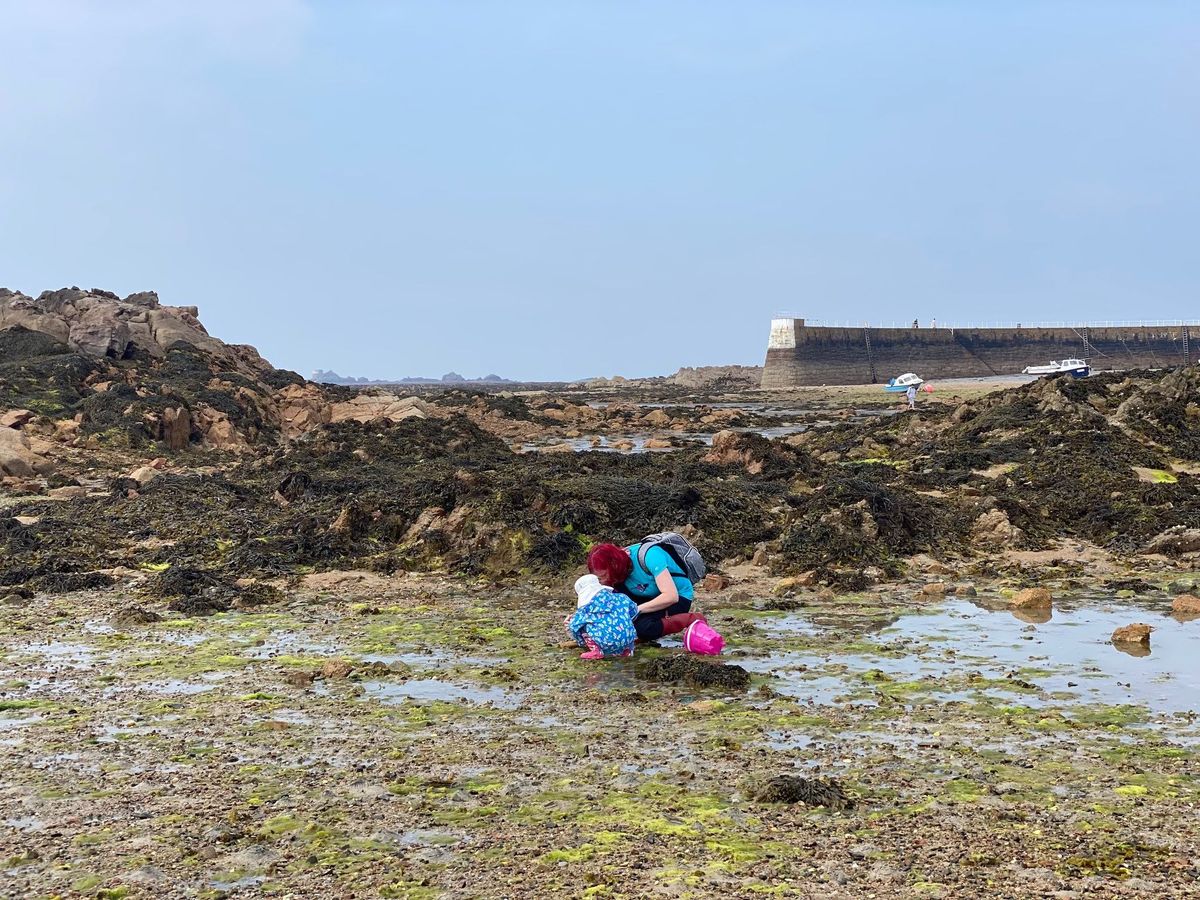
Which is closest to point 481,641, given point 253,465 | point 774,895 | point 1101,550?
point 774,895

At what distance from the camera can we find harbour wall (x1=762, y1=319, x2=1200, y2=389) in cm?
8631

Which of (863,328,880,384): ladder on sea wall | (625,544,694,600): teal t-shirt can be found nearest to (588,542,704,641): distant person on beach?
(625,544,694,600): teal t-shirt

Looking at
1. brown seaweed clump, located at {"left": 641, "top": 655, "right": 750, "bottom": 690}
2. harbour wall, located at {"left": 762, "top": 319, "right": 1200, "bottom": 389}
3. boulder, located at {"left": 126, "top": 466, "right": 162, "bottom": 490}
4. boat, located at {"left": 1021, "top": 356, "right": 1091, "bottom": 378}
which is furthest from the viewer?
harbour wall, located at {"left": 762, "top": 319, "right": 1200, "bottom": 389}

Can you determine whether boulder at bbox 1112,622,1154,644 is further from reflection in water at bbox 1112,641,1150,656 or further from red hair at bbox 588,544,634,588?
red hair at bbox 588,544,634,588

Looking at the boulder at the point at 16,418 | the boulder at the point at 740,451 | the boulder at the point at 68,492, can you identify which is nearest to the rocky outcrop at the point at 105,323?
the boulder at the point at 16,418

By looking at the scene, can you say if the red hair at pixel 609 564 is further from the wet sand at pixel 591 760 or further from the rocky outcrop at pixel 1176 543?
the rocky outcrop at pixel 1176 543

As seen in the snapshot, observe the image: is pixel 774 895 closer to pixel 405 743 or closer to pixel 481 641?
pixel 405 743

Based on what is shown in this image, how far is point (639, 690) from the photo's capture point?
333 inches

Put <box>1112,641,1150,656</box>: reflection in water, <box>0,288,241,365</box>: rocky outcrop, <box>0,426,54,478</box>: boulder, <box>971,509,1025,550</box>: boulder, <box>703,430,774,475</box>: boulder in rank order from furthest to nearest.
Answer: <box>0,288,241,365</box>: rocky outcrop, <box>0,426,54,478</box>: boulder, <box>703,430,774,475</box>: boulder, <box>971,509,1025,550</box>: boulder, <box>1112,641,1150,656</box>: reflection in water

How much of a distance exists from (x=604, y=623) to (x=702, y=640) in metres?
0.80

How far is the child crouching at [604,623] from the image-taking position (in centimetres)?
948

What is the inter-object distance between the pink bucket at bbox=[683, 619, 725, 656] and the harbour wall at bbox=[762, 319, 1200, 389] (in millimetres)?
76340

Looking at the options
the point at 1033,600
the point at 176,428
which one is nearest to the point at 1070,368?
the point at 176,428

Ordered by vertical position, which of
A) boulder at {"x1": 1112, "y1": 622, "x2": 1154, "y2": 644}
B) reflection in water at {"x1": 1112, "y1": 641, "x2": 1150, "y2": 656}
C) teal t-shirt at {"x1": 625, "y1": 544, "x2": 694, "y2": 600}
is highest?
teal t-shirt at {"x1": 625, "y1": 544, "x2": 694, "y2": 600}
